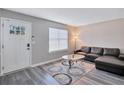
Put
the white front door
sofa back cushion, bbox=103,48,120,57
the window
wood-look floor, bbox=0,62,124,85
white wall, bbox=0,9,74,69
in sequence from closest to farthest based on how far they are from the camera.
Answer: wood-look floor, bbox=0,62,124,85 < the white front door < white wall, bbox=0,9,74,69 < sofa back cushion, bbox=103,48,120,57 < the window

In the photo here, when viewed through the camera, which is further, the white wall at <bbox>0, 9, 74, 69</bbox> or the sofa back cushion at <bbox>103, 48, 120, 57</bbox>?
the sofa back cushion at <bbox>103, 48, 120, 57</bbox>

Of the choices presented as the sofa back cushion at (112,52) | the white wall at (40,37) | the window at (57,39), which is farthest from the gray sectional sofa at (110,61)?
the white wall at (40,37)

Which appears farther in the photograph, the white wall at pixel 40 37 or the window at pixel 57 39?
the window at pixel 57 39

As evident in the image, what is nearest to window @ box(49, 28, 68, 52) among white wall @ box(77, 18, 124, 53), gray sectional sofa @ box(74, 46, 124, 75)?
white wall @ box(77, 18, 124, 53)

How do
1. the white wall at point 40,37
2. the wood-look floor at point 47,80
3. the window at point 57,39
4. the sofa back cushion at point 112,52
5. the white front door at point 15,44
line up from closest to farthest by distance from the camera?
the wood-look floor at point 47,80, the white front door at point 15,44, the white wall at point 40,37, the sofa back cushion at point 112,52, the window at point 57,39

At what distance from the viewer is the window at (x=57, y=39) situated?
469 centimetres

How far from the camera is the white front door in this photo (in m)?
2.90

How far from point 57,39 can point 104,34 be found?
2.88 metres

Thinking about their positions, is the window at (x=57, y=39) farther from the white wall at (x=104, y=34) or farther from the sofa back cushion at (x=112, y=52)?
the sofa back cushion at (x=112, y=52)

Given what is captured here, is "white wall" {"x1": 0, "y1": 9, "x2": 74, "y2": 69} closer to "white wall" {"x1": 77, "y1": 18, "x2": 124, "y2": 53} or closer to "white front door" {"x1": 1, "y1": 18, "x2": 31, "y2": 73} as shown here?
"white front door" {"x1": 1, "y1": 18, "x2": 31, "y2": 73}

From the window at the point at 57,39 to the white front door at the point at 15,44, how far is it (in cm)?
138

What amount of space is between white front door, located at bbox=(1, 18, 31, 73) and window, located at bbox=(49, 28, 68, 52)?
1.38 meters

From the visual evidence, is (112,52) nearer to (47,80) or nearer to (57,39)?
(57,39)
